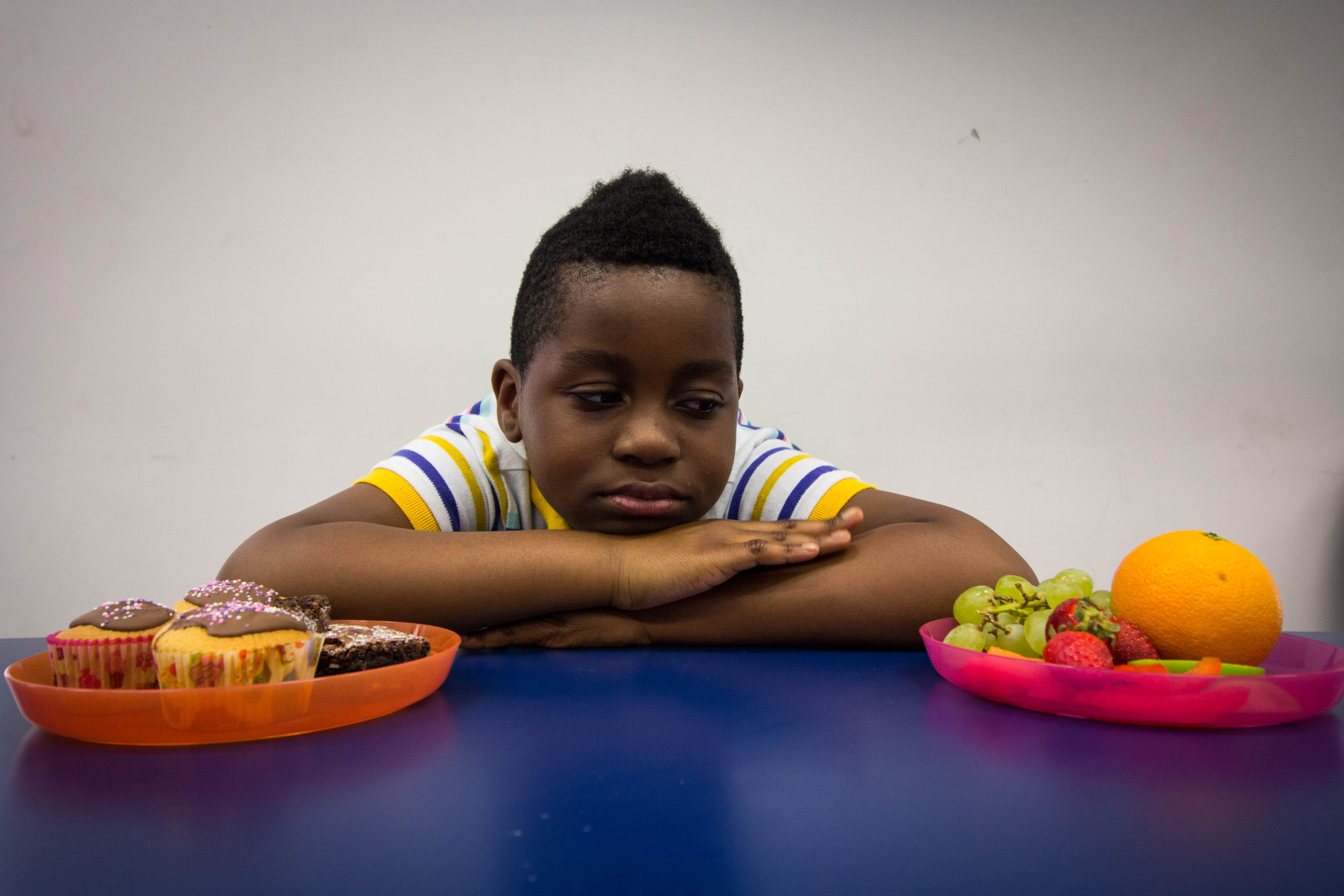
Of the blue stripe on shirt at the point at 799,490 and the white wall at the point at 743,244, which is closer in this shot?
the blue stripe on shirt at the point at 799,490

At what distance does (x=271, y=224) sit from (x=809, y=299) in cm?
119

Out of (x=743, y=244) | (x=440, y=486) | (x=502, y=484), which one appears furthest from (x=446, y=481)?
(x=743, y=244)

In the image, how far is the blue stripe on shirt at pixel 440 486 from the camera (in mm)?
964

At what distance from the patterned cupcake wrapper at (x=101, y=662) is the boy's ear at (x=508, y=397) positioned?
550 mm

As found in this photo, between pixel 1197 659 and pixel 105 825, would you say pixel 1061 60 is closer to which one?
pixel 1197 659

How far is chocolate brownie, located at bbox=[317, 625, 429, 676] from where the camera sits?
51 centimetres

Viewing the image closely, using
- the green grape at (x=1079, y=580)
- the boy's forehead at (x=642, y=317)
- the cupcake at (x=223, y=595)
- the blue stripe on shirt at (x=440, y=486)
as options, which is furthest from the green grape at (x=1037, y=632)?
the blue stripe on shirt at (x=440, y=486)

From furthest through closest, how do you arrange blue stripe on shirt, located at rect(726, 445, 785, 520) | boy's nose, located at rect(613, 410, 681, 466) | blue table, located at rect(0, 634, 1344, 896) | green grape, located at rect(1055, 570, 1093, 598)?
1. blue stripe on shirt, located at rect(726, 445, 785, 520)
2. boy's nose, located at rect(613, 410, 681, 466)
3. green grape, located at rect(1055, 570, 1093, 598)
4. blue table, located at rect(0, 634, 1344, 896)

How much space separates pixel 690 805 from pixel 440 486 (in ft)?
2.30

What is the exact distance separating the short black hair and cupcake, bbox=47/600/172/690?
51 cm

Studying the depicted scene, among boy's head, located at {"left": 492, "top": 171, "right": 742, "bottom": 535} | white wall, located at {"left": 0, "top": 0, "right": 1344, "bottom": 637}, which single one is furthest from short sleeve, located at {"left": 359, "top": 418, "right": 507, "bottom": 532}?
white wall, located at {"left": 0, "top": 0, "right": 1344, "bottom": 637}

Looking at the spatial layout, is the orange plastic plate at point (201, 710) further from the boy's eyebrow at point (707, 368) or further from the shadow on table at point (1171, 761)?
the boy's eyebrow at point (707, 368)

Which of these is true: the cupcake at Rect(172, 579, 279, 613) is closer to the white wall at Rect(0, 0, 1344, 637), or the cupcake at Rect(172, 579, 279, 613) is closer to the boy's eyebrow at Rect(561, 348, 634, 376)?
the boy's eyebrow at Rect(561, 348, 634, 376)

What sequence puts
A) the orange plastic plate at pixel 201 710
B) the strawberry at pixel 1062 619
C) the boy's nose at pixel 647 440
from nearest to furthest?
A: the orange plastic plate at pixel 201 710
the strawberry at pixel 1062 619
the boy's nose at pixel 647 440
